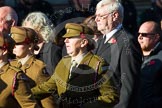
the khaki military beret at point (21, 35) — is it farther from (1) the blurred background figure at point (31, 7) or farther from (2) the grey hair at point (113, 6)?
(1) the blurred background figure at point (31, 7)

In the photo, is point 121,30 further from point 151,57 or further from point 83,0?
point 83,0

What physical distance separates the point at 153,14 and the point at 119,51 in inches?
175

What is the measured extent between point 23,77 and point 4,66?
21 centimetres

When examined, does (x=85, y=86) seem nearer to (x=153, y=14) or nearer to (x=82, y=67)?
(x=82, y=67)

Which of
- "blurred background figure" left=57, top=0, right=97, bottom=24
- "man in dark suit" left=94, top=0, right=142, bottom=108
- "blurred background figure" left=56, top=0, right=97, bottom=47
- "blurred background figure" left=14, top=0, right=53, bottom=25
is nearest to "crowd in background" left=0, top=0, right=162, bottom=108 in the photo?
"man in dark suit" left=94, top=0, right=142, bottom=108

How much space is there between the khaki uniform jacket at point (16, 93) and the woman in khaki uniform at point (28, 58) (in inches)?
30.1

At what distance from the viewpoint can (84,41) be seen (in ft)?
18.7

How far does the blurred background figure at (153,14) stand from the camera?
1009 centimetres

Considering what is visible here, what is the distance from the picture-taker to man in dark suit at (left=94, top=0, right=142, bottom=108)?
18.9 ft

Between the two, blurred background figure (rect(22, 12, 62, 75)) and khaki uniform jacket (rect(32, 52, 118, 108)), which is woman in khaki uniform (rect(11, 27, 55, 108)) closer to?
khaki uniform jacket (rect(32, 52, 118, 108))

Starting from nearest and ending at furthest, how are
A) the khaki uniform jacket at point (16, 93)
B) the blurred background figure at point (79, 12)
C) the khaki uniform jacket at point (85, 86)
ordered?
the khaki uniform jacket at point (16, 93) → the khaki uniform jacket at point (85, 86) → the blurred background figure at point (79, 12)

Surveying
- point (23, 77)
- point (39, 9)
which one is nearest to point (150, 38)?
point (23, 77)

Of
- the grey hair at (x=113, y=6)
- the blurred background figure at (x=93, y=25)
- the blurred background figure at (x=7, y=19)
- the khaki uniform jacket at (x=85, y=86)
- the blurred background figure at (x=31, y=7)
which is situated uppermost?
the grey hair at (x=113, y=6)

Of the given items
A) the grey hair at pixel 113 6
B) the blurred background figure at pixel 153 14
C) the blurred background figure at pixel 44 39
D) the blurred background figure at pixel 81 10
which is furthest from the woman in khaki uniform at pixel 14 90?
the blurred background figure at pixel 153 14
